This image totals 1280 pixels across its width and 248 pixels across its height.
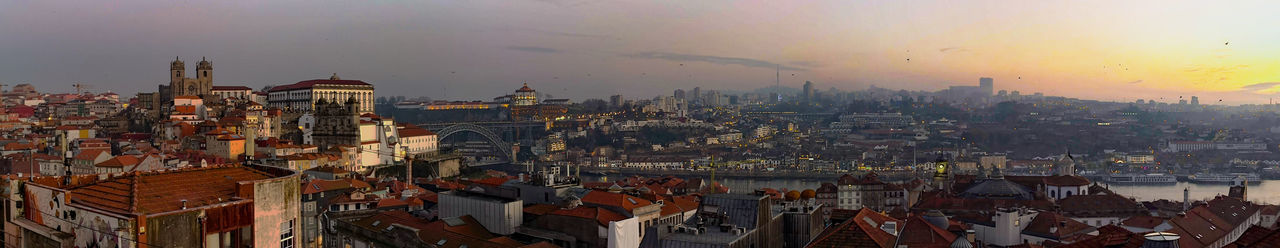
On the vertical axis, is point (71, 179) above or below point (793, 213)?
above

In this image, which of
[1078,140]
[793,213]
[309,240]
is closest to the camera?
[793,213]

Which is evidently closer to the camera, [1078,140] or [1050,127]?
[1078,140]

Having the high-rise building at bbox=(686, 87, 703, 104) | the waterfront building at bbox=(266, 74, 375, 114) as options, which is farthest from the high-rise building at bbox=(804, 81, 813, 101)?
the waterfront building at bbox=(266, 74, 375, 114)

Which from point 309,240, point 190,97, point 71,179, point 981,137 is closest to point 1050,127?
point 981,137

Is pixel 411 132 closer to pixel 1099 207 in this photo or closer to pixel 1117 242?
pixel 1099 207

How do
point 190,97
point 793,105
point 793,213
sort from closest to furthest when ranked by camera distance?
point 793,213 → point 190,97 → point 793,105

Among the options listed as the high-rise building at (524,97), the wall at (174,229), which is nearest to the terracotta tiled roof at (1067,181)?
the wall at (174,229)

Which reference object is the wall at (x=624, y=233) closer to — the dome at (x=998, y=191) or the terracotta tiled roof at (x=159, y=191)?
the terracotta tiled roof at (x=159, y=191)

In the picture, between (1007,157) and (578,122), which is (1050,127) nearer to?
(1007,157)
